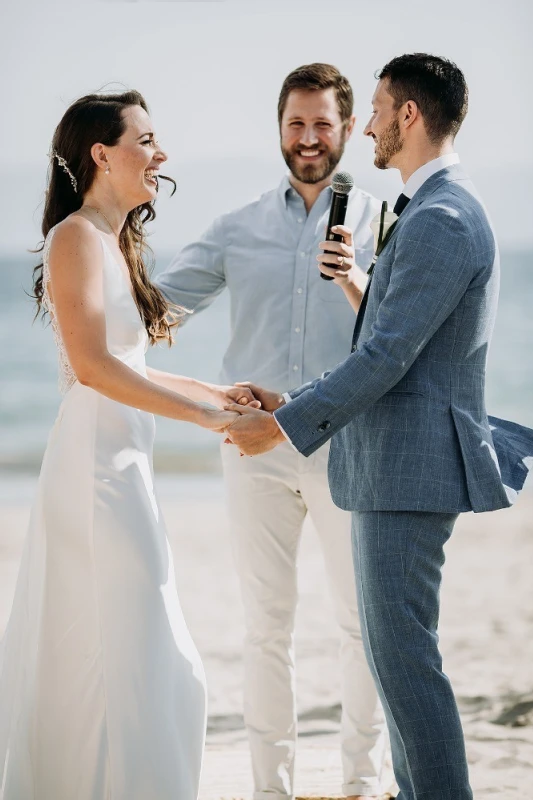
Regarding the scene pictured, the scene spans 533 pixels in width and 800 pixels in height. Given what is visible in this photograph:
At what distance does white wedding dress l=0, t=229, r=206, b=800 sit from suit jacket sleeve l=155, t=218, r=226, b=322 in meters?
0.85

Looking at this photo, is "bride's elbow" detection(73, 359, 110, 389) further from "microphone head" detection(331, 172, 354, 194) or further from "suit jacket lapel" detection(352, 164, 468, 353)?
"microphone head" detection(331, 172, 354, 194)

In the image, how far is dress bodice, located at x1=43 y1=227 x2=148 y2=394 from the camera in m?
2.77

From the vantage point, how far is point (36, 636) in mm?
2707

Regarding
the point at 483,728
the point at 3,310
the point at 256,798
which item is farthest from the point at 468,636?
the point at 3,310

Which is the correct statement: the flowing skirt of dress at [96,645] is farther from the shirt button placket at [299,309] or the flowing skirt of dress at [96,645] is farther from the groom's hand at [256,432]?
the shirt button placket at [299,309]

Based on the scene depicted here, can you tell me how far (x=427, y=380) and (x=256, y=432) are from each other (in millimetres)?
521

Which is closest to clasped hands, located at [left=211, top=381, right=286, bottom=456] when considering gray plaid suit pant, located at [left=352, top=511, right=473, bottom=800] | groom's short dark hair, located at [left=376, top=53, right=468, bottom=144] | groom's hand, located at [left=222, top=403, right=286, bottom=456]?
groom's hand, located at [left=222, top=403, right=286, bottom=456]

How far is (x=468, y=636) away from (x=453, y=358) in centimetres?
386

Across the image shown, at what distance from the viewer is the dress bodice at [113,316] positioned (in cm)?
277

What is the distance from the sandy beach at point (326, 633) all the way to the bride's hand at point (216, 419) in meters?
1.24

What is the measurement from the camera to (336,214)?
3.13 metres

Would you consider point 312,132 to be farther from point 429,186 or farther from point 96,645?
point 96,645

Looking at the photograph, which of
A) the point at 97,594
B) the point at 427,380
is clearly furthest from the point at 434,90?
the point at 97,594

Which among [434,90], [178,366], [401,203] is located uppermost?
[178,366]
